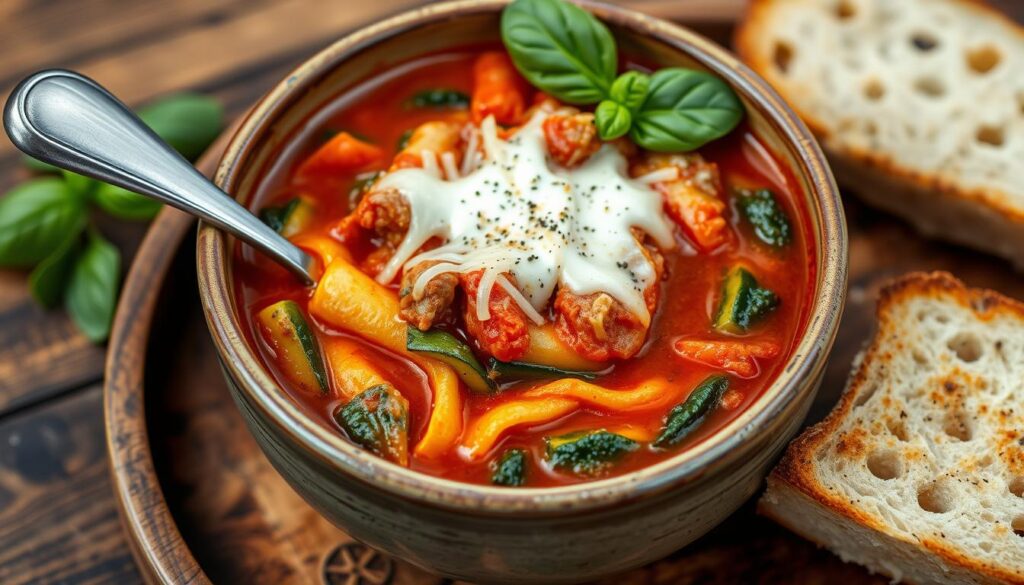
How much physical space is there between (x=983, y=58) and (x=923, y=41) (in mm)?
278

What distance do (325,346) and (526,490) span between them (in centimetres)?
85

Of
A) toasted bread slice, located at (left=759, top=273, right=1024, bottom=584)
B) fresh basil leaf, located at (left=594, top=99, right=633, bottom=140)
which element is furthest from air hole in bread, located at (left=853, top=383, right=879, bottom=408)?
fresh basil leaf, located at (left=594, top=99, right=633, bottom=140)

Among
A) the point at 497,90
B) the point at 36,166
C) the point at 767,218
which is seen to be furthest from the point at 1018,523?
the point at 36,166

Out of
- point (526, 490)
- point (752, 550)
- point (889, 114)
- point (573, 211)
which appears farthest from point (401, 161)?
point (889, 114)

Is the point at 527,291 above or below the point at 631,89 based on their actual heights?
below

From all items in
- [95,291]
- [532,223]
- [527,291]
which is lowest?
[95,291]

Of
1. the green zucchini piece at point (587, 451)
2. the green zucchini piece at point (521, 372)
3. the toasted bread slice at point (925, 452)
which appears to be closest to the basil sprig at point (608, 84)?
the green zucchini piece at point (521, 372)

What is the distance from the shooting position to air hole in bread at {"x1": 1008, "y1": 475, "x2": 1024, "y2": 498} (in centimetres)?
326

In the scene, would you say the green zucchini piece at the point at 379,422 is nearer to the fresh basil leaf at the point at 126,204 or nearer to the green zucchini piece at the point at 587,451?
the green zucchini piece at the point at 587,451

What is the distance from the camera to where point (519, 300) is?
9.82ft

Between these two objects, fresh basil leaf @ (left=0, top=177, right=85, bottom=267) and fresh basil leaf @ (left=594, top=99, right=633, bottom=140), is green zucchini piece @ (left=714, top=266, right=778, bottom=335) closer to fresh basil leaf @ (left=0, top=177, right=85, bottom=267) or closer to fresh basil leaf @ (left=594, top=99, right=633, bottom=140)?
fresh basil leaf @ (left=594, top=99, right=633, bottom=140)

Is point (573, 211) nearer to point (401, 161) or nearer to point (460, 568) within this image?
point (401, 161)

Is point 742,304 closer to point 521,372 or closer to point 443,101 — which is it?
point 521,372

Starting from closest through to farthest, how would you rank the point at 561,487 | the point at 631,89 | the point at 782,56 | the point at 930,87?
the point at 561,487 < the point at 631,89 < the point at 930,87 < the point at 782,56
